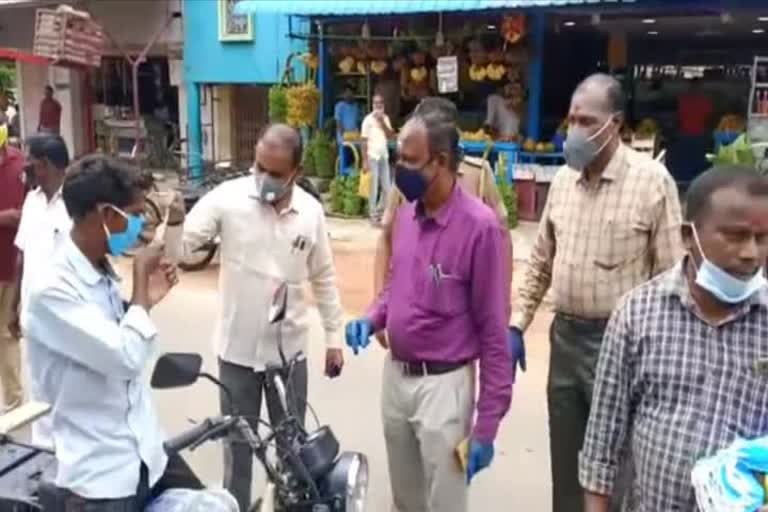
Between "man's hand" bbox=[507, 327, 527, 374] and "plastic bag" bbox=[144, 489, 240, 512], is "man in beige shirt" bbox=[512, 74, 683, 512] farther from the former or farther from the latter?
"plastic bag" bbox=[144, 489, 240, 512]

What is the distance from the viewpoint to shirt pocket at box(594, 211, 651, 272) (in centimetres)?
344

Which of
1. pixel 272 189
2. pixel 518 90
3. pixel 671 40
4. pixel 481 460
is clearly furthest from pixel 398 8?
pixel 481 460

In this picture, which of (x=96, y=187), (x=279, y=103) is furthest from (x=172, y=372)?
(x=279, y=103)

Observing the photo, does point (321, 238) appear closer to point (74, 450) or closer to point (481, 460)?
point (481, 460)

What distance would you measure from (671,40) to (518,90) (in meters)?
5.79

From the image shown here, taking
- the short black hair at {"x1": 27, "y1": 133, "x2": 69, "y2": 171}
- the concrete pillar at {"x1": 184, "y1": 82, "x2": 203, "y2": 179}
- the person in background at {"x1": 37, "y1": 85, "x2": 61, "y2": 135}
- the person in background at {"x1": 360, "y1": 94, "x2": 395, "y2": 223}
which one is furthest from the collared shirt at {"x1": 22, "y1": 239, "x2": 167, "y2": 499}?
the person in background at {"x1": 37, "y1": 85, "x2": 61, "y2": 135}

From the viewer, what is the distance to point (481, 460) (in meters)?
3.19

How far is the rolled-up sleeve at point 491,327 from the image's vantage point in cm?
312

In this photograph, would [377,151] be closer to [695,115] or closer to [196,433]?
[695,115]

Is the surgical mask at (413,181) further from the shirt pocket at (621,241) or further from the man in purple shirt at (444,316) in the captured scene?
the shirt pocket at (621,241)

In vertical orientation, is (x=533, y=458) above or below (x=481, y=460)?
below

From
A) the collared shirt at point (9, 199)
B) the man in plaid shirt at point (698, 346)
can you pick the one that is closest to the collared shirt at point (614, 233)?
the man in plaid shirt at point (698, 346)

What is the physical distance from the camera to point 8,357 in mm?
5508

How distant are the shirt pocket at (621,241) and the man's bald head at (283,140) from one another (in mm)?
1163
